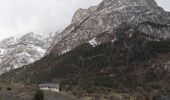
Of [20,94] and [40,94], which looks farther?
[20,94]

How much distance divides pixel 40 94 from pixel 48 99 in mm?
16161

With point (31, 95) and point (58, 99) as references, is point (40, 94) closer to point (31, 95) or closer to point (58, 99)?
point (31, 95)

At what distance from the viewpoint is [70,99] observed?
175625 mm

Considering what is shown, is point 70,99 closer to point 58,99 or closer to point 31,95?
point 58,99

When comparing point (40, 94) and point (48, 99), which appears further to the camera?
point (48, 99)

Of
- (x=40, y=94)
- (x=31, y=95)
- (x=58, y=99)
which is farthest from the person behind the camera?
(x=58, y=99)

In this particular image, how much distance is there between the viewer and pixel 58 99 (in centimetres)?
16662

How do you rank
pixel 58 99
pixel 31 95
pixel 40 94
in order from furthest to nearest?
pixel 58 99 < pixel 31 95 < pixel 40 94

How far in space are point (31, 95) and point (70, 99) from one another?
80.3 ft

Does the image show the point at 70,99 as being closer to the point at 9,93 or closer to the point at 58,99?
the point at 58,99

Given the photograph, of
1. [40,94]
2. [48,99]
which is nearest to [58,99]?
[48,99]

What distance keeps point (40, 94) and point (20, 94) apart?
63.7 ft

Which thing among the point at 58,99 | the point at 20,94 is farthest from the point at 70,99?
the point at 20,94

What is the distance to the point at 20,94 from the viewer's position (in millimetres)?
159875
